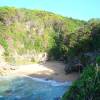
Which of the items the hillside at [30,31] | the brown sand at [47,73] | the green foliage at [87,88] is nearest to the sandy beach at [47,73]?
the brown sand at [47,73]

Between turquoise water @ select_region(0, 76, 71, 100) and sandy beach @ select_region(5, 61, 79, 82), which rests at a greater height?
sandy beach @ select_region(5, 61, 79, 82)

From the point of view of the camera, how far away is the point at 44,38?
61.1 m

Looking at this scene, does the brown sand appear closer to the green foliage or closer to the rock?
the rock

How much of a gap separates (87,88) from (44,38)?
4718 centimetres

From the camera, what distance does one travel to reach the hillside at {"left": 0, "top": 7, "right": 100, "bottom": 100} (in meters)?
40.8

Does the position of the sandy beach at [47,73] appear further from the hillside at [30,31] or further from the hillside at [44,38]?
the hillside at [30,31]

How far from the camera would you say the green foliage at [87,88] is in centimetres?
1402

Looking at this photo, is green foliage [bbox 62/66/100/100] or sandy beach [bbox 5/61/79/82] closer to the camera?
green foliage [bbox 62/66/100/100]

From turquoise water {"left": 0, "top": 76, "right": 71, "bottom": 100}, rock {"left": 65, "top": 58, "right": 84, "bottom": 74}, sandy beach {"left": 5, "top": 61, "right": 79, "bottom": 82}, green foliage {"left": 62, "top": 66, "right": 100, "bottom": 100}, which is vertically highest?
green foliage {"left": 62, "top": 66, "right": 100, "bottom": 100}

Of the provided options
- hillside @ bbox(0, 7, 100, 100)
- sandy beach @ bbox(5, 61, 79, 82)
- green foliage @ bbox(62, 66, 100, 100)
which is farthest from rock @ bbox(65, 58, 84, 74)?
green foliage @ bbox(62, 66, 100, 100)

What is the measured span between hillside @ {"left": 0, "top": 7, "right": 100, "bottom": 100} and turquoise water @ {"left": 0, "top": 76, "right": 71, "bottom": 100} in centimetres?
549

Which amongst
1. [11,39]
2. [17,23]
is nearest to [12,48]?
[11,39]

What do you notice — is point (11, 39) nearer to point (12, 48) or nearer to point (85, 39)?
point (12, 48)

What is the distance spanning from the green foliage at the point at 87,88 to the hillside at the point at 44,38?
21737 millimetres
